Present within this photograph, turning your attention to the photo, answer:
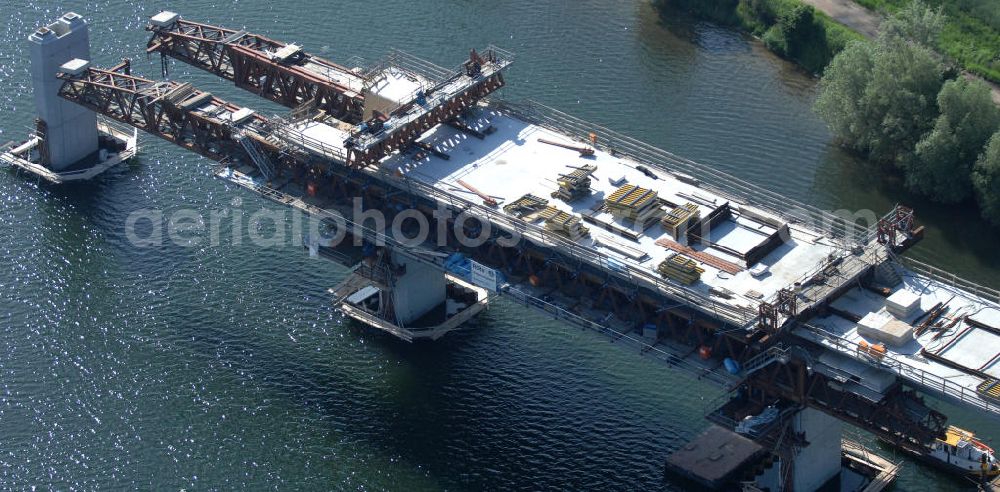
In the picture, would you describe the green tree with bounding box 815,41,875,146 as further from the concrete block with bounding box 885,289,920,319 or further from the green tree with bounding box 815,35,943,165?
the concrete block with bounding box 885,289,920,319

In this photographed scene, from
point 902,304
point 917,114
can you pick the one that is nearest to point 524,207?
point 902,304

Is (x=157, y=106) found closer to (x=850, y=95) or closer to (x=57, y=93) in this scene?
(x=57, y=93)

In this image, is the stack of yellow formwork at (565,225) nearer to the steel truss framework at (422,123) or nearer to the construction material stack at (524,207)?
the construction material stack at (524,207)

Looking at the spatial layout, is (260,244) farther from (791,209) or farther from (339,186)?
(791,209)

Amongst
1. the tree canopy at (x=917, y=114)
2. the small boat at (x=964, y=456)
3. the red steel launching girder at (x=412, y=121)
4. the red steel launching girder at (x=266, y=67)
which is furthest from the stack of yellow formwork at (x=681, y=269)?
the tree canopy at (x=917, y=114)

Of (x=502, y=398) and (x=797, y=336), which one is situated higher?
(x=797, y=336)

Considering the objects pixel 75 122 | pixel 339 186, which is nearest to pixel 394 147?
pixel 339 186

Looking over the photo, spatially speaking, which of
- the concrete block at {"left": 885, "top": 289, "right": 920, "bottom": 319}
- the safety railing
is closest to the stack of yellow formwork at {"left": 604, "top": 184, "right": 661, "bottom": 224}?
the safety railing

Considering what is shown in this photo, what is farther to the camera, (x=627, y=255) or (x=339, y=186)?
(x=339, y=186)
